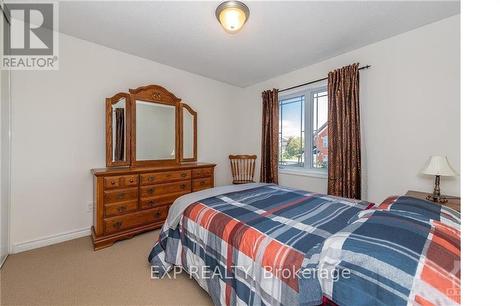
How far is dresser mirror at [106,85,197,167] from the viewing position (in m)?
2.77

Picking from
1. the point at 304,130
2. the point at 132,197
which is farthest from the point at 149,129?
the point at 304,130

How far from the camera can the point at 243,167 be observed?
4.01 metres

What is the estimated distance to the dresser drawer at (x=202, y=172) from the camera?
3.15 metres

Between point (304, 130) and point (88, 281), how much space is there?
3207 millimetres

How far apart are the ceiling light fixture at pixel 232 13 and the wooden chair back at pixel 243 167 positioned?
2.40 metres

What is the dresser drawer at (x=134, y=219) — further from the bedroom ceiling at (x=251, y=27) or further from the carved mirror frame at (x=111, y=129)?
the bedroom ceiling at (x=251, y=27)

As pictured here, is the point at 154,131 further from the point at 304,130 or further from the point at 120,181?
the point at 304,130

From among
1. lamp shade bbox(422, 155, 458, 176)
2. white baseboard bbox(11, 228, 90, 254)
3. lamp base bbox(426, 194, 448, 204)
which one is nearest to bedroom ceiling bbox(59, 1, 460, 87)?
lamp shade bbox(422, 155, 458, 176)

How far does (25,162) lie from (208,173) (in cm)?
209

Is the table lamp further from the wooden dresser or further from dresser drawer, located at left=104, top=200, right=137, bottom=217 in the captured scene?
dresser drawer, located at left=104, top=200, right=137, bottom=217

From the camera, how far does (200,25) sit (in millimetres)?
2248

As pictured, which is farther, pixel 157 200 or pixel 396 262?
pixel 157 200
